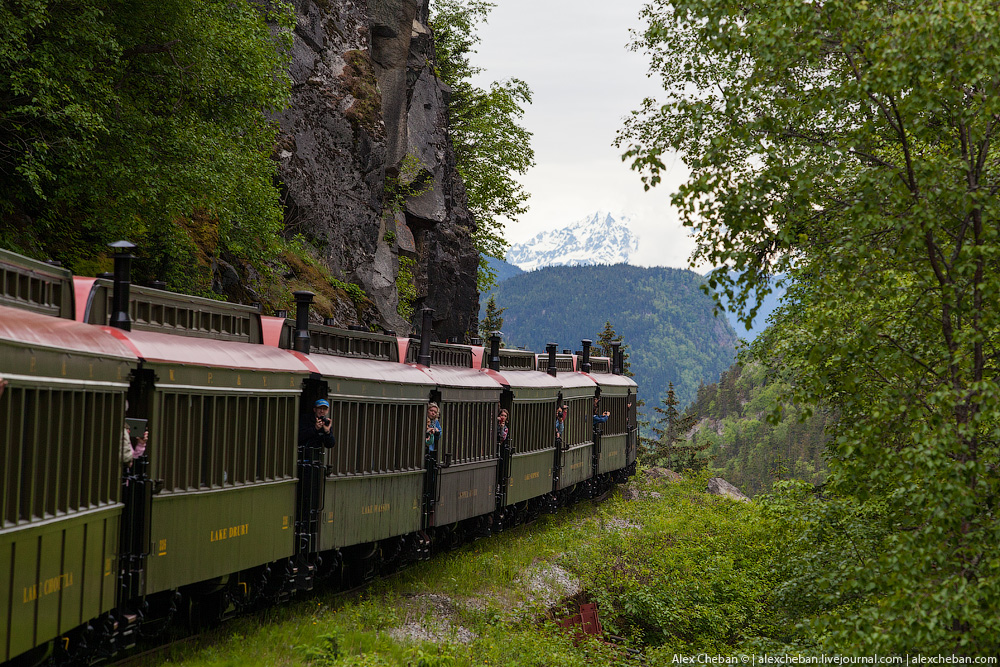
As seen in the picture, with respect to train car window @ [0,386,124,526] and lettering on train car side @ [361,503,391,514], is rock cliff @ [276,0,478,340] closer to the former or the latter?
lettering on train car side @ [361,503,391,514]

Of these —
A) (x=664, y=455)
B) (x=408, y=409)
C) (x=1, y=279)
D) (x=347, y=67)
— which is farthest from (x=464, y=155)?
(x=1, y=279)

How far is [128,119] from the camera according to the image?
53.6 feet

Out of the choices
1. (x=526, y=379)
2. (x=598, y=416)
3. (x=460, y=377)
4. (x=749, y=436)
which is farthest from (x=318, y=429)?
(x=749, y=436)

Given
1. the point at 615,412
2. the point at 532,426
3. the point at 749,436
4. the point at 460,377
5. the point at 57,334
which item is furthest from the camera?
the point at 749,436

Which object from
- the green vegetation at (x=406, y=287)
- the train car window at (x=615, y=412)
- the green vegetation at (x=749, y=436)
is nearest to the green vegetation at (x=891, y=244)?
the train car window at (x=615, y=412)

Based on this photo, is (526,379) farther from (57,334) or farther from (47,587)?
(47,587)

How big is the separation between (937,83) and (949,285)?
1661 mm

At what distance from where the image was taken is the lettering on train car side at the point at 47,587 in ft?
20.8

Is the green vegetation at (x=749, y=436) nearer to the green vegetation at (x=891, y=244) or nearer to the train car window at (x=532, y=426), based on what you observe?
the train car window at (x=532, y=426)

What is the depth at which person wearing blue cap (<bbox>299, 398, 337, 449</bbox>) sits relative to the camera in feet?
38.9

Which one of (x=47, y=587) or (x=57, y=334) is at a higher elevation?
(x=57, y=334)

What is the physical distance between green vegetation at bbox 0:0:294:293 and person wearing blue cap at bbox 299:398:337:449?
226 inches

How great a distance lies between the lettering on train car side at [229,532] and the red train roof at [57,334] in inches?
94.6

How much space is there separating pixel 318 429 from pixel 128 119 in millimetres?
7786
